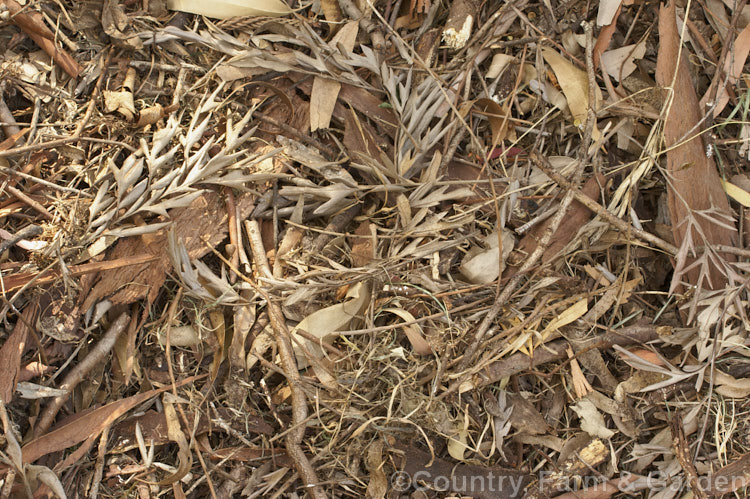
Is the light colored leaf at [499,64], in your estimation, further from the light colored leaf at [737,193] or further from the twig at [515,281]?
the light colored leaf at [737,193]

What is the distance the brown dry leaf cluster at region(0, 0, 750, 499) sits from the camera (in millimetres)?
1523

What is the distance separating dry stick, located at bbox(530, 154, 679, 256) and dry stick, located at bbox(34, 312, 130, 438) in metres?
1.20

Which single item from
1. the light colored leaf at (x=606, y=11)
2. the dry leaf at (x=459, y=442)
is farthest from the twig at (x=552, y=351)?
the light colored leaf at (x=606, y=11)

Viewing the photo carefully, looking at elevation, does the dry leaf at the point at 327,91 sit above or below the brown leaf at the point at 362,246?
above

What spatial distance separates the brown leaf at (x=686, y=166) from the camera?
61.2 inches

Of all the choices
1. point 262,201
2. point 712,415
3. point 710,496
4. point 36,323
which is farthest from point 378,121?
point 710,496

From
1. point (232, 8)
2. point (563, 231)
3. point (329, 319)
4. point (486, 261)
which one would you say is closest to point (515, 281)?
point (486, 261)

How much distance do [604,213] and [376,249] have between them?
612 millimetres

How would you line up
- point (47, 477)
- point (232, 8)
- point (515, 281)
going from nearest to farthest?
point (47, 477)
point (515, 281)
point (232, 8)

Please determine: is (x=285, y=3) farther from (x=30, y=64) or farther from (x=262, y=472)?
(x=262, y=472)

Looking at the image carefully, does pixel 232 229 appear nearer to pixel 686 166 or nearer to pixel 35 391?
pixel 35 391

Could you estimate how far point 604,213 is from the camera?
1.55 m

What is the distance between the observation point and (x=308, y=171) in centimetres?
163

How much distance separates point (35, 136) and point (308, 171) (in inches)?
29.3
